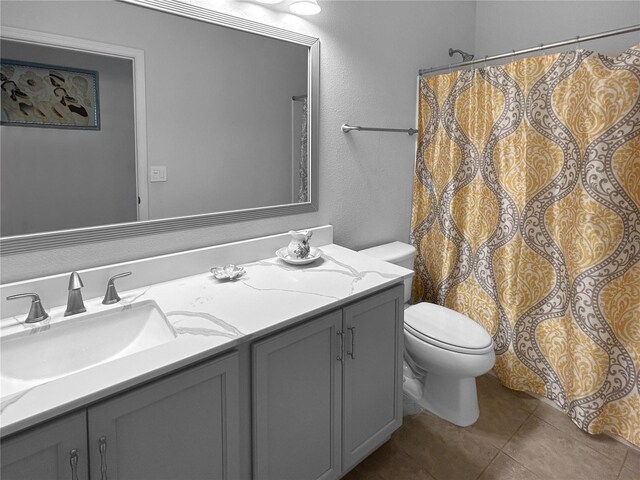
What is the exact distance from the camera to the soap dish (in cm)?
148

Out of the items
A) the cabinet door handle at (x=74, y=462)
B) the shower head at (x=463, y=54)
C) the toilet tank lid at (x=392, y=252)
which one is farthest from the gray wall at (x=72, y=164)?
the shower head at (x=463, y=54)

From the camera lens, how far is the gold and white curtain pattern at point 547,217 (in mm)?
1641

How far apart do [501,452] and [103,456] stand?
5.23ft

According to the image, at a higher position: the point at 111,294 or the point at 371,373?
the point at 111,294

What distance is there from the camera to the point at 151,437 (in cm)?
94

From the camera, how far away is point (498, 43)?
8.34 feet

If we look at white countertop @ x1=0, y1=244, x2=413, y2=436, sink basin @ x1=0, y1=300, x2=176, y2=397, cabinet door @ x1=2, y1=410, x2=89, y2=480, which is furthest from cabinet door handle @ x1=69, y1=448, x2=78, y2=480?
sink basin @ x1=0, y1=300, x2=176, y2=397

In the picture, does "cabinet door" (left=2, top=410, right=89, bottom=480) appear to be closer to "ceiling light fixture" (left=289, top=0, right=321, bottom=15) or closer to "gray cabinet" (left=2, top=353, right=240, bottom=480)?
"gray cabinet" (left=2, top=353, right=240, bottom=480)

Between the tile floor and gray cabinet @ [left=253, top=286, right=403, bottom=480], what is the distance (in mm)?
201

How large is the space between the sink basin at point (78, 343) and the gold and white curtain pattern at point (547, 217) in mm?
1717

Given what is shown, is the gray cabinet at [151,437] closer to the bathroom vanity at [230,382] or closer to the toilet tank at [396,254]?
the bathroom vanity at [230,382]

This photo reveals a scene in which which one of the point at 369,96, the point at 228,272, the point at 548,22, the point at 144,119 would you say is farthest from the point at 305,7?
the point at 548,22

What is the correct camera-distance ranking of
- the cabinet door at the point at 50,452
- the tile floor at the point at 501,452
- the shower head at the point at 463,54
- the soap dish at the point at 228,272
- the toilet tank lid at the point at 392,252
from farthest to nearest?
the shower head at the point at 463,54, the toilet tank lid at the point at 392,252, the tile floor at the point at 501,452, the soap dish at the point at 228,272, the cabinet door at the point at 50,452

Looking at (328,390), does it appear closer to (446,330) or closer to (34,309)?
(446,330)
